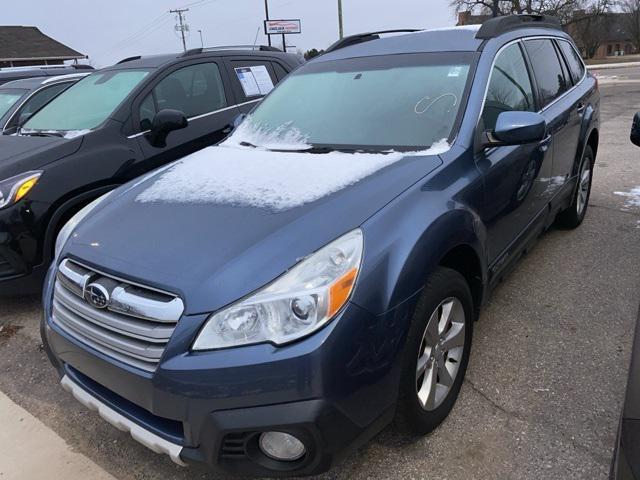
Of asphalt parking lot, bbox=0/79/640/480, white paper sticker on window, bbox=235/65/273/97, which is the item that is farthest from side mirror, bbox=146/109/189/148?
asphalt parking lot, bbox=0/79/640/480

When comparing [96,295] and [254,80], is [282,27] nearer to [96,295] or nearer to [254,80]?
[254,80]

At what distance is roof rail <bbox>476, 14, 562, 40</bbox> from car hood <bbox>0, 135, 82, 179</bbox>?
2923mm

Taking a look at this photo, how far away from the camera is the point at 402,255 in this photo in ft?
6.33

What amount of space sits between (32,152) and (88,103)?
99 centimetres

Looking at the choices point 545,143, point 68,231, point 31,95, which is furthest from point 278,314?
point 31,95

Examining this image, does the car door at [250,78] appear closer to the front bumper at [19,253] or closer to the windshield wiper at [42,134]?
the windshield wiper at [42,134]

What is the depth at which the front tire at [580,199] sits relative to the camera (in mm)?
4422

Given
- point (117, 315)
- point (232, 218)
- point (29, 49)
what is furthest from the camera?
point (29, 49)

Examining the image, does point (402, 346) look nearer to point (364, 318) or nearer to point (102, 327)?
point (364, 318)

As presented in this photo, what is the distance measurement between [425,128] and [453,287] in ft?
2.91

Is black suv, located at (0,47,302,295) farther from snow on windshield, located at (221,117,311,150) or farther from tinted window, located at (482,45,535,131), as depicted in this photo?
tinted window, located at (482,45,535,131)

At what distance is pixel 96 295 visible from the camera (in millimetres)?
1986

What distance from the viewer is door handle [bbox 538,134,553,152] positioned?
10.7 ft

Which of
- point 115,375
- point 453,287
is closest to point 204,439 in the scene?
point 115,375
